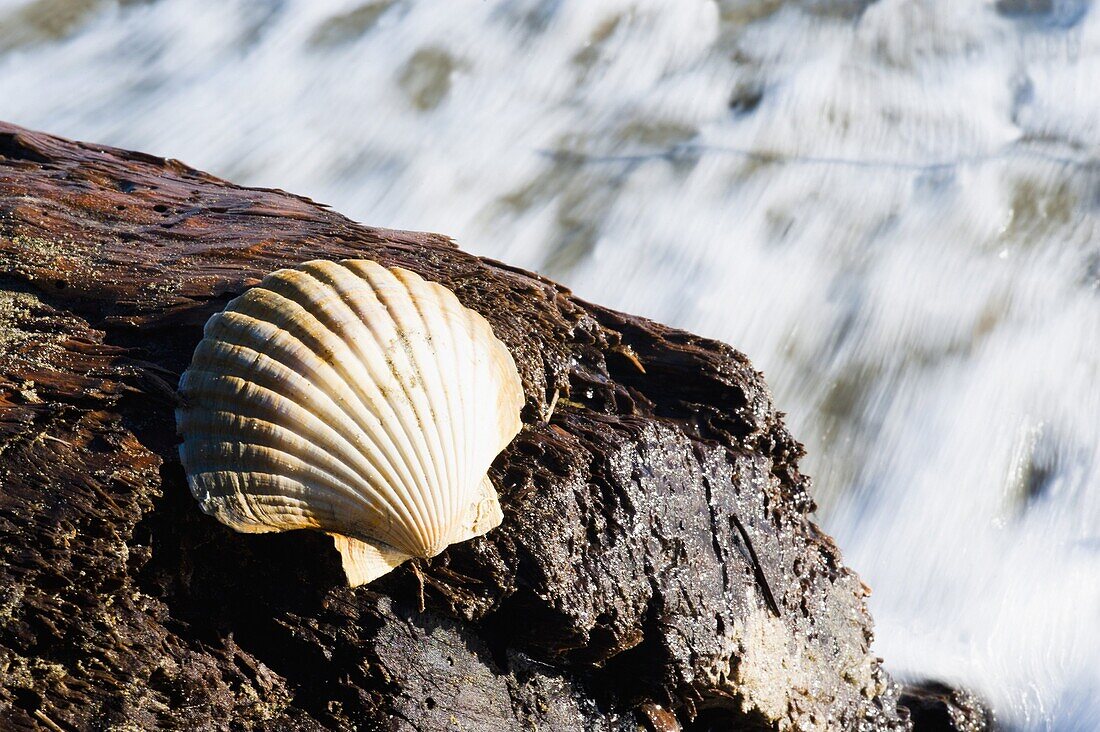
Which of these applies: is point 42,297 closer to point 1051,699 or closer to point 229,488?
point 229,488

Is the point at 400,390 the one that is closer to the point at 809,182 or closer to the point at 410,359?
the point at 410,359

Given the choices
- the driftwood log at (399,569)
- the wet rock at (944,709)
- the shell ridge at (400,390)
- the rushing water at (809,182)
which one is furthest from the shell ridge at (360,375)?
the rushing water at (809,182)

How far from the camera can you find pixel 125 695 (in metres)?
1.96

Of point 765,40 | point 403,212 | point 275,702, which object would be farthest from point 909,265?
point 275,702

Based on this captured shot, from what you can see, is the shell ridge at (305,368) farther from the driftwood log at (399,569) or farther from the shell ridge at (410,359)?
the driftwood log at (399,569)

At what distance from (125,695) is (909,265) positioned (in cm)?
534

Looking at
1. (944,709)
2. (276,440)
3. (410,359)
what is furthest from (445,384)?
(944,709)

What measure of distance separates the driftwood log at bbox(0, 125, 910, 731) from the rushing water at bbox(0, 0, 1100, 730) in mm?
1584

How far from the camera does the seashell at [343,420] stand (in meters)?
2.03

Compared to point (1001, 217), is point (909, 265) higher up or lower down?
lower down

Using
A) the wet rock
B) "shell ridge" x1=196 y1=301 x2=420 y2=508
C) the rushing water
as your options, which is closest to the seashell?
"shell ridge" x1=196 y1=301 x2=420 y2=508

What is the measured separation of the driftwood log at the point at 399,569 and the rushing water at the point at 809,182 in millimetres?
1584

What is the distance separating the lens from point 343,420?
2100 mm

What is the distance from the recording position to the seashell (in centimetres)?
203
